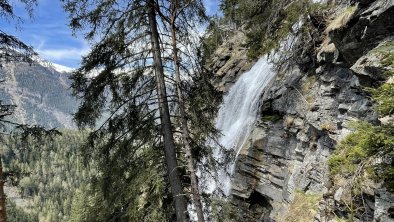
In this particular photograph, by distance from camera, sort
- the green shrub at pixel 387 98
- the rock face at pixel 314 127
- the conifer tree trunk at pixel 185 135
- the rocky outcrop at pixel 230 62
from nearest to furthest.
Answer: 1. the green shrub at pixel 387 98
2. the conifer tree trunk at pixel 185 135
3. the rock face at pixel 314 127
4. the rocky outcrop at pixel 230 62

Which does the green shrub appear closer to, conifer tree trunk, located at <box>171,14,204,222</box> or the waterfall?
conifer tree trunk, located at <box>171,14,204,222</box>

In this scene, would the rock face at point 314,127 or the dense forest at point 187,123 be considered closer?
the dense forest at point 187,123

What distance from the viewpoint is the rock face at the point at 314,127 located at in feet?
30.6

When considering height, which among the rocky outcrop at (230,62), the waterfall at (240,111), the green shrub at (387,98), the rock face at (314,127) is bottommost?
the green shrub at (387,98)

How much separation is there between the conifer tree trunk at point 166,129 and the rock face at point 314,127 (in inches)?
153

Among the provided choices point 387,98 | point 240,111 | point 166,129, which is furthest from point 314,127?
point 240,111

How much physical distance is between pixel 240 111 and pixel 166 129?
12.1 metres

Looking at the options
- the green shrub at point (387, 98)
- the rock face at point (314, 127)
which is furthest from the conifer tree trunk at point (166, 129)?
the green shrub at point (387, 98)

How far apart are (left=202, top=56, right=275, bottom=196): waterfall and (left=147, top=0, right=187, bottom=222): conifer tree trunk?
8.21 metres

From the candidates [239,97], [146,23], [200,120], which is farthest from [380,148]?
[239,97]

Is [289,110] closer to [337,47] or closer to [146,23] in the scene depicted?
[337,47]

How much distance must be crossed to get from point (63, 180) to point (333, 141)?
7728 inches

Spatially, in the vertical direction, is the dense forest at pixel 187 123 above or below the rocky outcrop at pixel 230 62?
below

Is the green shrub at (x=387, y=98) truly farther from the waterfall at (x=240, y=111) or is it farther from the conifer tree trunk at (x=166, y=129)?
the waterfall at (x=240, y=111)
